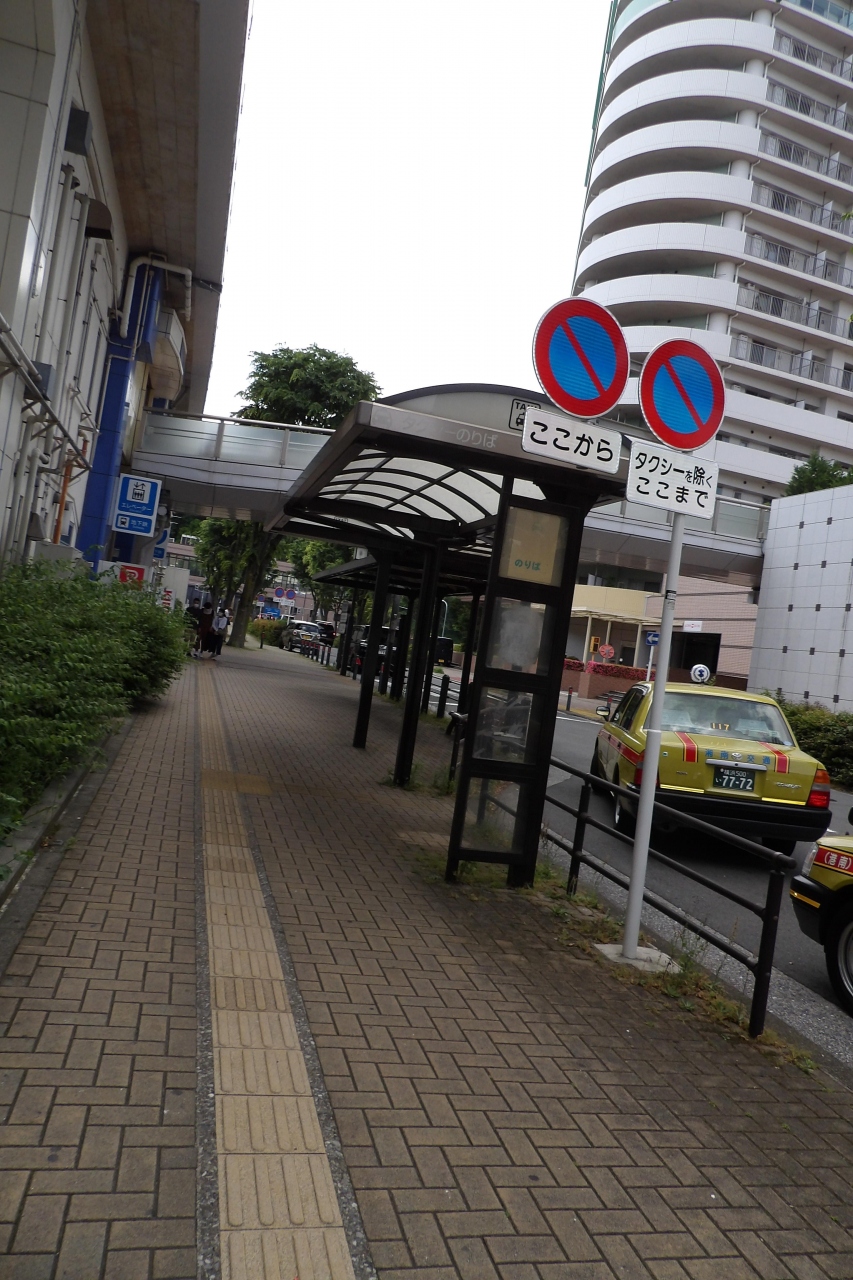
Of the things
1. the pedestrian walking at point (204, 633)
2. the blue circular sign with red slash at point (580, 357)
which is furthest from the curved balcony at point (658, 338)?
the blue circular sign with red slash at point (580, 357)

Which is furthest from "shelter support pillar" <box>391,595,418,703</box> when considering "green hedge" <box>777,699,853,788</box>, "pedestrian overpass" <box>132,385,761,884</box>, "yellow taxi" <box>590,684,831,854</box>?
"yellow taxi" <box>590,684,831,854</box>

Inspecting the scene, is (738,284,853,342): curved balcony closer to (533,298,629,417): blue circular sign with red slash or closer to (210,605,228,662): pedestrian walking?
(210,605,228,662): pedestrian walking

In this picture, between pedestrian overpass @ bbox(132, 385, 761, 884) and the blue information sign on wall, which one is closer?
pedestrian overpass @ bbox(132, 385, 761, 884)

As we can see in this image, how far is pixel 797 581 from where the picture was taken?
1083 inches

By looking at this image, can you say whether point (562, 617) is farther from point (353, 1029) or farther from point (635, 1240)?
point (635, 1240)

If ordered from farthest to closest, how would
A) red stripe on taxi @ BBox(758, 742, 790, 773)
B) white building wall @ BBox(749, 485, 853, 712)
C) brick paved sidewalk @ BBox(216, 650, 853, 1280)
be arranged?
white building wall @ BBox(749, 485, 853, 712)
red stripe on taxi @ BBox(758, 742, 790, 773)
brick paved sidewalk @ BBox(216, 650, 853, 1280)

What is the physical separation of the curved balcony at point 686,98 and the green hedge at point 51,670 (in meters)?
55.8

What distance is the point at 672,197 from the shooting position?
178 feet

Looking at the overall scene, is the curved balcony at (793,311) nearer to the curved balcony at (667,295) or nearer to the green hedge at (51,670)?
the curved balcony at (667,295)

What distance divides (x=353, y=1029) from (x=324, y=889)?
2061 mm

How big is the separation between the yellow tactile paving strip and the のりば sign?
302 cm

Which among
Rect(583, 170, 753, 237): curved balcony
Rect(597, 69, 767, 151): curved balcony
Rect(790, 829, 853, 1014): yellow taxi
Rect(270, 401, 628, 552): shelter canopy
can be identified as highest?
Rect(597, 69, 767, 151): curved balcony

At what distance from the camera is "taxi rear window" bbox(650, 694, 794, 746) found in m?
9.29

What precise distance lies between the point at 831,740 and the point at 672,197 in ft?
142
